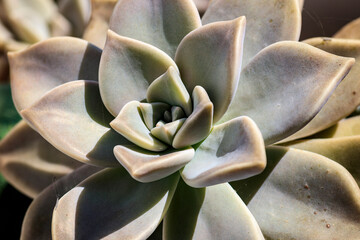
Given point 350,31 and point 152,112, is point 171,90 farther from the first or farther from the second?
point 350,31

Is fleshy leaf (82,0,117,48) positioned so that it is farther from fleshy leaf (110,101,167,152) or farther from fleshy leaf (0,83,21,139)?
fleshy leaf (0,83,21,139)

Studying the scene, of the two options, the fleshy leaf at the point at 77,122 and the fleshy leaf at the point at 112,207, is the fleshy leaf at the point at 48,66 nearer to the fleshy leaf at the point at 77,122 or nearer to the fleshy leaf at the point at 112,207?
the fleshy leaf at the point at 77,122

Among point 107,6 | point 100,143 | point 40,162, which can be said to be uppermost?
point 107,6

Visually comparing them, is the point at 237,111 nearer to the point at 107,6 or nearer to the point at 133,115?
the point at 133,115

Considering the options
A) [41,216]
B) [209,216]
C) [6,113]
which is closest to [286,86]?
[209,216]

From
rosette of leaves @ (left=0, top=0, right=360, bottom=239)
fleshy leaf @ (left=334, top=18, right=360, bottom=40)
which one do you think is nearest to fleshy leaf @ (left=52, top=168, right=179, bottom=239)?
rosette of leaves @ (left=0, top=0, right=360, bottom=239)

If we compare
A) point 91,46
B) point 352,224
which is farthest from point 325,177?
point 91,46
